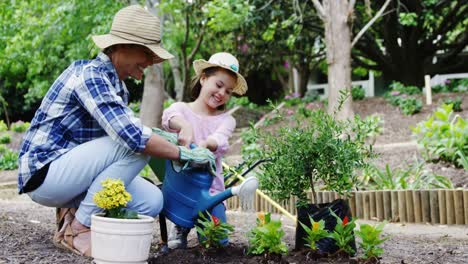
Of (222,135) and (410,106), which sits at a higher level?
(410,106)

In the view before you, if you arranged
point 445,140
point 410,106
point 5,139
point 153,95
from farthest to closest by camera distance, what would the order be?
1. point 5,139
2. point 410,106
3. point 153,95
4. point 445,140

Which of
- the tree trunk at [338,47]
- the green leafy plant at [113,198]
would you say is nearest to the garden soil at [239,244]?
the green leafy plant at [113,198]

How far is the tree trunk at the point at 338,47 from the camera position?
8164 mm

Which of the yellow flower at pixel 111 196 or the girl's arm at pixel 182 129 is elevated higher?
the girl's arm at pixel 182 129

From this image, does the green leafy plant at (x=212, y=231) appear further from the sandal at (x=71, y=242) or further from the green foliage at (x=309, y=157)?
the sandal at (x=71, y=242)

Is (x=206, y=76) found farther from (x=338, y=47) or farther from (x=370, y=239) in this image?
(x=338, y=47)

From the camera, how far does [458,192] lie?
4.66 metres

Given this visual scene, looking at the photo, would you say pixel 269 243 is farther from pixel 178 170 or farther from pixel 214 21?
pixel 214 21

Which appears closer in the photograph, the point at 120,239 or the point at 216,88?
the point at 120,239

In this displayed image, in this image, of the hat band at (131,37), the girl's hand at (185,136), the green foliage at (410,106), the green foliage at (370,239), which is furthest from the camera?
the green foliage at (410,106)

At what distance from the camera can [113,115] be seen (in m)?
2.64

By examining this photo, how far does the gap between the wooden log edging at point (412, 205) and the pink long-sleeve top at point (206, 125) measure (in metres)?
1.76

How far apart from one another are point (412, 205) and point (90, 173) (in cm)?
289

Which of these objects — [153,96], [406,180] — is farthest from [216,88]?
[153,96]
